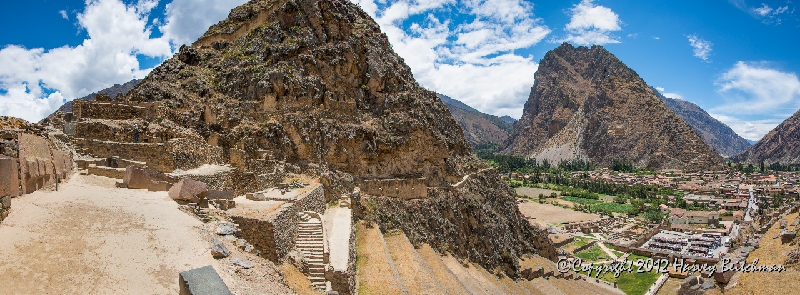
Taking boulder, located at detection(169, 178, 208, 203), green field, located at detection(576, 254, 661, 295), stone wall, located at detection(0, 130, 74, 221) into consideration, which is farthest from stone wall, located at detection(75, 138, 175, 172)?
green field, located at detection(576, 254, 661, 295)

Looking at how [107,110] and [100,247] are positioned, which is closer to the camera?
[100,247]

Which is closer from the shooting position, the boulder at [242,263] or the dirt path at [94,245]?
the dirt path at [94,245]

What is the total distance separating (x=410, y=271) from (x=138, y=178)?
960 cm

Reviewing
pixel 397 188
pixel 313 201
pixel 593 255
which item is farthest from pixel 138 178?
pixel 593 255

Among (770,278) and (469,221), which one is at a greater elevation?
(469,221)

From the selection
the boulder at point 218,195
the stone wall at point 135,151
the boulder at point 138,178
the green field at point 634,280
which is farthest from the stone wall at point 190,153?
the green field at point 634,280

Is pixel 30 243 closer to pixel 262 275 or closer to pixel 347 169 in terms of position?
pixel 262 275

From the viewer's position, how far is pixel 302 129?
28.2 meters

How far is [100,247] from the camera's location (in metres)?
8.78

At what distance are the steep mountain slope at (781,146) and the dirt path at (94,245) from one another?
666ft

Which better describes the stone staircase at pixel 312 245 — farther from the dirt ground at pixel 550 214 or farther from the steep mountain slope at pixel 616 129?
the steep mountain slope at pixel 616 129

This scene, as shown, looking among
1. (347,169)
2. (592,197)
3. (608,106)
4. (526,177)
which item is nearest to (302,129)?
(347,169)

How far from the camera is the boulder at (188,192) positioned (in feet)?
42.5

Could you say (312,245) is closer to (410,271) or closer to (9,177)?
(410,271)
